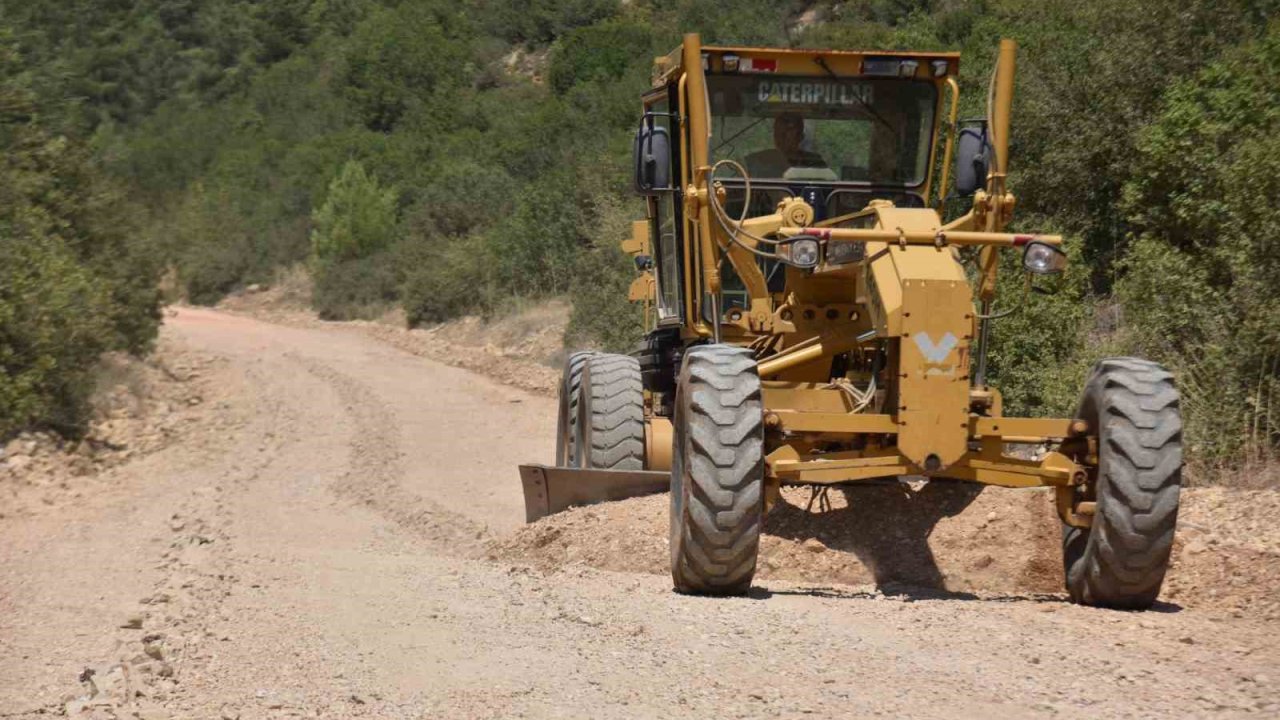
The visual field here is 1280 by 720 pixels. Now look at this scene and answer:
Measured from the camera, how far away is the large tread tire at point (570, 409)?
38.5 ft

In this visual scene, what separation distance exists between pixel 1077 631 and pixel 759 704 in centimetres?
193

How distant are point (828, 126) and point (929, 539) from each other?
2.69 meters

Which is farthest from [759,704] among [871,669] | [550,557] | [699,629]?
[550,557]

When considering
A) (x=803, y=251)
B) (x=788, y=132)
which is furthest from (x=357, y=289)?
(x=803, y=251)

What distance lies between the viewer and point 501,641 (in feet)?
22.2

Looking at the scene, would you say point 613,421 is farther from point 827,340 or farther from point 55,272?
point 55,272

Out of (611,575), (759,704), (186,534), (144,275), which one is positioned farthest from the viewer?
(144,275)

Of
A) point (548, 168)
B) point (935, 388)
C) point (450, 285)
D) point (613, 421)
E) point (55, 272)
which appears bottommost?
point (450, 285)

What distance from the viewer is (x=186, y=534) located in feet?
38.4

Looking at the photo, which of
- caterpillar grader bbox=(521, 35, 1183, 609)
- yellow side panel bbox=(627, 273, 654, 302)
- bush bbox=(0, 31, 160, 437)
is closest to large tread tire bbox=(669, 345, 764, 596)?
caterpillar grader bbox=(521, 35, 1183, 609)

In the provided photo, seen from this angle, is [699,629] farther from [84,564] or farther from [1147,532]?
[84,564]

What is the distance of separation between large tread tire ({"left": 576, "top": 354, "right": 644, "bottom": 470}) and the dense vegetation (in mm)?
3723

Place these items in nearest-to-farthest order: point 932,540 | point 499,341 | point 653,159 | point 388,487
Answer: point 932,540
point 653,159
point 388,487
point 499,341

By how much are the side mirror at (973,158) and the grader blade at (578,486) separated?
2.51 meters
